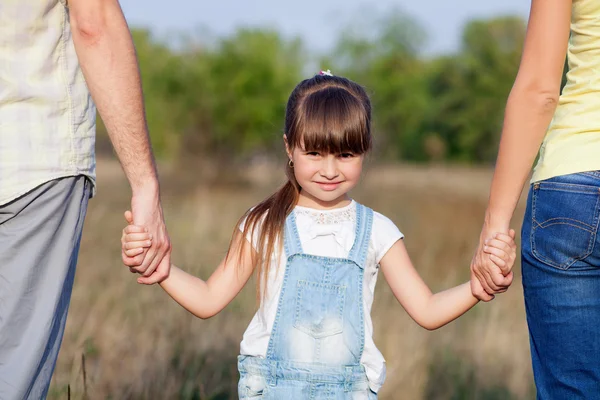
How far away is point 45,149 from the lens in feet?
7.79

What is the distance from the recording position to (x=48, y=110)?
93.5 inches

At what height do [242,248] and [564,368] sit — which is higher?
[242,248]

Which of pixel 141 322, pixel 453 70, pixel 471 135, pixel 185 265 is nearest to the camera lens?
Result: pixel 141 322

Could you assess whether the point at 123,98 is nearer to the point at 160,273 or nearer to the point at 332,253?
the point at 160,273

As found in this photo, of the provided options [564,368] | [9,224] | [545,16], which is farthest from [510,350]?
[9,224]

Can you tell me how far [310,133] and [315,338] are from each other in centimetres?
65

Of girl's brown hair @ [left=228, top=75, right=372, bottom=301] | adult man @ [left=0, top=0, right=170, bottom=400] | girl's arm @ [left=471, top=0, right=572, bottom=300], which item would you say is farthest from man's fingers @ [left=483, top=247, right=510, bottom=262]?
adult man @ [left=0, top=0, right=170, bottom=400]

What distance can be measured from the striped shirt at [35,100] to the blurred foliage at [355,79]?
8588 mm

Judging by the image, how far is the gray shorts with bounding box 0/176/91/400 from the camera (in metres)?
2.36

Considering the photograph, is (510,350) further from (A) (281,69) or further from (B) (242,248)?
(A) (281,69)

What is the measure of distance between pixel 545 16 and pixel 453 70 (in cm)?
3291

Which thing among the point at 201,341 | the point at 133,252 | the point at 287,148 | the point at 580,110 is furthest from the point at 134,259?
the point at 201,341

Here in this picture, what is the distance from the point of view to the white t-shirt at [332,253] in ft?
8.82

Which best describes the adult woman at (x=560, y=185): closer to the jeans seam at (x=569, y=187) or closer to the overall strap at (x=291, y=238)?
the jeans seam at (x=569, y=187)
